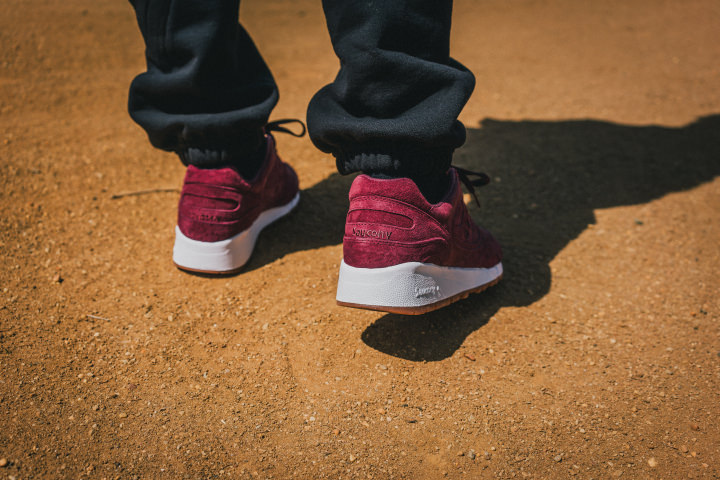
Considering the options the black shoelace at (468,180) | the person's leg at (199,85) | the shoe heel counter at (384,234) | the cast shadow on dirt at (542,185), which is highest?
the person's leg at (199,85)

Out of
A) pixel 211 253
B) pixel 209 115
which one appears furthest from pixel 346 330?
pixel 209 115

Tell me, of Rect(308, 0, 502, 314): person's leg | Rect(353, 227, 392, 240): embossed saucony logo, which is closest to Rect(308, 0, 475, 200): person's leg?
Rect(308, 0, 502, 314): person's leg

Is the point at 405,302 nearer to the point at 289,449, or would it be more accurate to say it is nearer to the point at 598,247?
the point at 289,449

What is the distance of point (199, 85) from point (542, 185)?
150 cm

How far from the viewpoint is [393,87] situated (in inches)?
46.2

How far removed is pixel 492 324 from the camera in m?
1.47

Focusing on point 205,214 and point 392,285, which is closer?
point 392,285

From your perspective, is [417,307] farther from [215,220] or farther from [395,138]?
[215,220]

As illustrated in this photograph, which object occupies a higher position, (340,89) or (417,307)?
(340,89)

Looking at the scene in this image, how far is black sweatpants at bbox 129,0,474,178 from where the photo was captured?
3.79 feet

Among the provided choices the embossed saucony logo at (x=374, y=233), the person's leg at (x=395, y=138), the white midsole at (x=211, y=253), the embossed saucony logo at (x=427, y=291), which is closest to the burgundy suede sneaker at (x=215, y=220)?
the white midsole at (x=211, y=253)

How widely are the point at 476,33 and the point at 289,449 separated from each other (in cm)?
410

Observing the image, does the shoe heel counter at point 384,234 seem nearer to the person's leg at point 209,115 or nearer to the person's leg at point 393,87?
the person's leg at point 393,87

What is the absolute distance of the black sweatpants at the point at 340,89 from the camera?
115cm
